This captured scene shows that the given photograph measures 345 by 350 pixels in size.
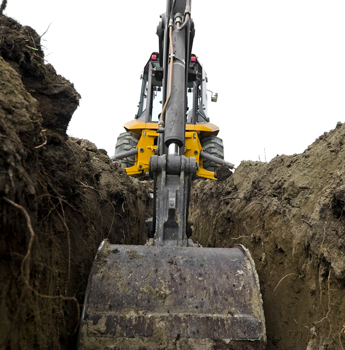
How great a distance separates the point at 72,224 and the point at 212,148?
532cm

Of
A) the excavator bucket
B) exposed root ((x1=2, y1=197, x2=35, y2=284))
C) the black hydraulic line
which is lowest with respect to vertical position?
the excavator bucket

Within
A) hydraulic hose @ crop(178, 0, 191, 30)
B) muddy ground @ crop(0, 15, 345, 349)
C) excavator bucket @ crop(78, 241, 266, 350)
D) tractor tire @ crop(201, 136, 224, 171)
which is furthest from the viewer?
tractor tire @ crop(201, 136, 224, 171)

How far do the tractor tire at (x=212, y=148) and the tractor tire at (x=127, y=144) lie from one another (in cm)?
183

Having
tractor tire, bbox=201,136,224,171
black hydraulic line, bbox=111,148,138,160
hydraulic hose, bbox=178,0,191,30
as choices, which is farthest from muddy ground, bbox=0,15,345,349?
tractor tire, bbox=201,136,224,171

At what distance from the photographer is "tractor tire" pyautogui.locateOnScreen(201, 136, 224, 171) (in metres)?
7.26

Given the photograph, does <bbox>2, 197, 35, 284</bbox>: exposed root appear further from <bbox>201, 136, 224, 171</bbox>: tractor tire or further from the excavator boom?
<bbox>201, 136, 224, 171</bbox>: tractor tire

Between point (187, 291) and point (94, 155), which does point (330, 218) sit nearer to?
point (187, 291)

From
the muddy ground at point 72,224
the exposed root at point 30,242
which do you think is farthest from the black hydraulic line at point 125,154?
the exposed root at point 30,242

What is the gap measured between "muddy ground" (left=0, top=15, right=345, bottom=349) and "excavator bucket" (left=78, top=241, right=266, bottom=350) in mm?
226

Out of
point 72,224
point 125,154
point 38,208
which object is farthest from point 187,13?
point 125,154

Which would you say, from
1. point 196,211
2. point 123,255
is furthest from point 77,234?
point 196,211

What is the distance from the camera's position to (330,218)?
7.45 ft

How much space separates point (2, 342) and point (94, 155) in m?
3.91

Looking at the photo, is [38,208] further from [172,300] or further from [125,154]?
[125,154]
